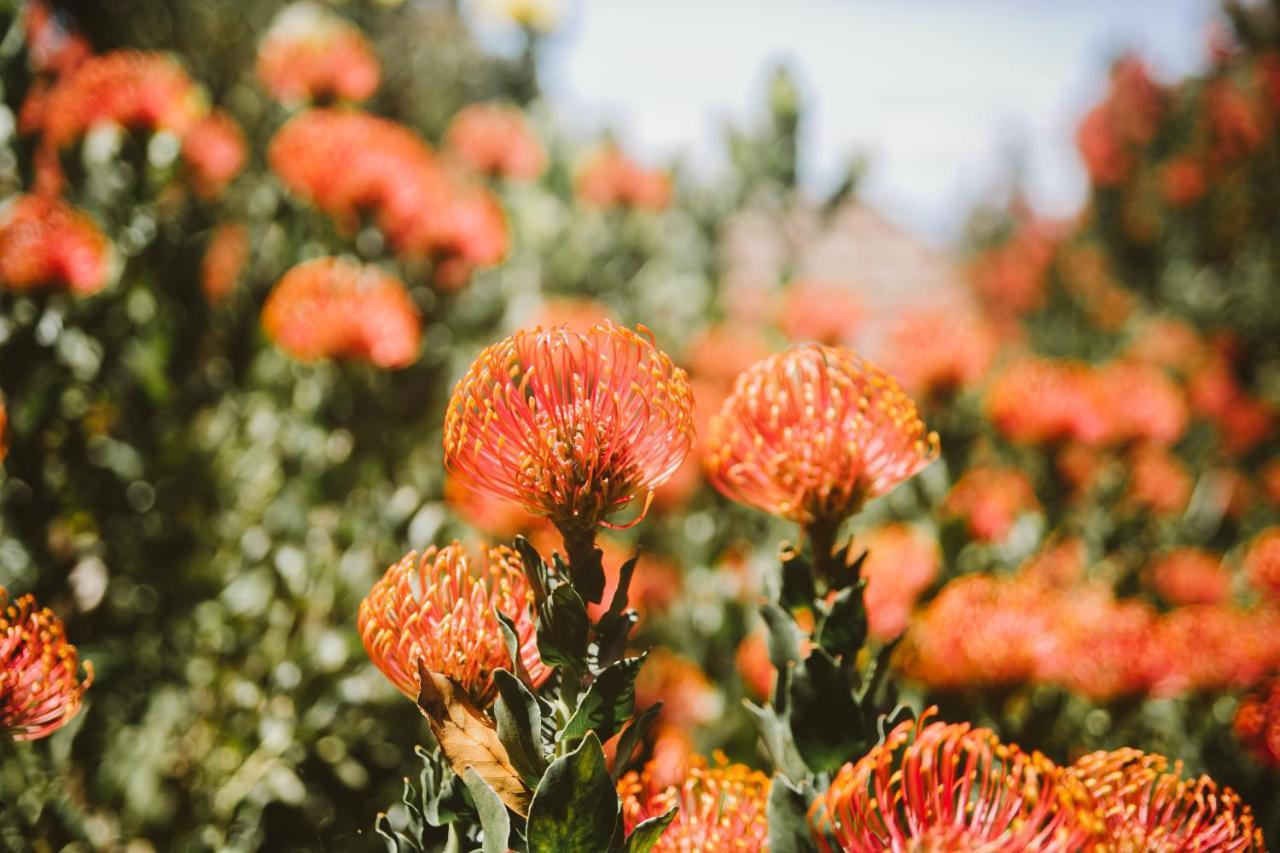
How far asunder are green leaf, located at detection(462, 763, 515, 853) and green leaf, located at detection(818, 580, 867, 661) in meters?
0.45

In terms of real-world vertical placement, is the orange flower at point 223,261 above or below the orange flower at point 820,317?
below

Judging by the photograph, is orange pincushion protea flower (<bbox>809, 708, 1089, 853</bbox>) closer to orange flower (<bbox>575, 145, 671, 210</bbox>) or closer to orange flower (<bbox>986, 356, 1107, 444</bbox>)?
orange flower (<bbox>986, 356, 1107, 444</bbox>)

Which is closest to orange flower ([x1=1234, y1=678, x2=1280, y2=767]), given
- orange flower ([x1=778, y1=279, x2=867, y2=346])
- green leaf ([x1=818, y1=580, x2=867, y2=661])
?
green leaf ([x1=818, y1=580, x2=867, y2=661])

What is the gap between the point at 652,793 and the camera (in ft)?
4.18

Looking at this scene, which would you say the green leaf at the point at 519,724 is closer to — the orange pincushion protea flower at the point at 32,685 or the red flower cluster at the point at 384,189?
the orange pincushion protea flower at the point at 32,685

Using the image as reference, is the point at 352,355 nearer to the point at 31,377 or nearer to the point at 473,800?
the point at 31,377

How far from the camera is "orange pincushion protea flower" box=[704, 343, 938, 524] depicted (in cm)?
115

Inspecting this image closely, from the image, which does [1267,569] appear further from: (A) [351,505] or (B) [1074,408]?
(A) [351,505]

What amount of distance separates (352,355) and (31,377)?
722mm

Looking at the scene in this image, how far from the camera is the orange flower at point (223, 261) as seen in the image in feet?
8.87

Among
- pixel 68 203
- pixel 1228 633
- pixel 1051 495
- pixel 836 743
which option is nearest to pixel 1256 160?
pixel 1051 495

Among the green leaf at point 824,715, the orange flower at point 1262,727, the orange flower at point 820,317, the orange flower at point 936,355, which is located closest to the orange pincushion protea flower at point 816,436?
the green leaf at point 824,715

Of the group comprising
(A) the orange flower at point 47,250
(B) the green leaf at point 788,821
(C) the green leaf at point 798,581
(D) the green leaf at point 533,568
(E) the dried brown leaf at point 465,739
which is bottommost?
(A) the orange flower at point 47,250

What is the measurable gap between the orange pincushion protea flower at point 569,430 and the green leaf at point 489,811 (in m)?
0.29
